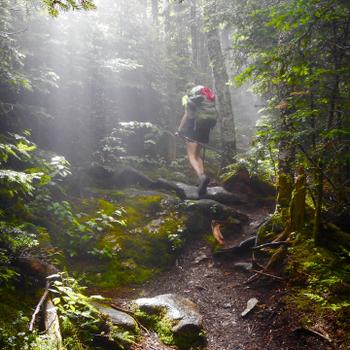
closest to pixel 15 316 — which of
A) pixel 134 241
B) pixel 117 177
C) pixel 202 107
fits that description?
pixel 134 241

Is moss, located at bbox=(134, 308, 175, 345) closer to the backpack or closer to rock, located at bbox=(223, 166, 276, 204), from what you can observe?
rock, located at bbox=(223, 166, 276, 204)

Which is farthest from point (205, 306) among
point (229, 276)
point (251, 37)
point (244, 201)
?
point (251, 37)

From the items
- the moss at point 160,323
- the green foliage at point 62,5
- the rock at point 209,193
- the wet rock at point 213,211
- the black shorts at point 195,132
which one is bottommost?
the moss at point 160,323

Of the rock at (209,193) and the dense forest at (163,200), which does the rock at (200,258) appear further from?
the rock at (209,193)

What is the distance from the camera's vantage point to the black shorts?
1105cm

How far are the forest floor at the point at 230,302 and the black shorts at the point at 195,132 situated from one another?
3.93 meters

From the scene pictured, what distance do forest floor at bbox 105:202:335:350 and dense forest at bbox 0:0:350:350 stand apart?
0.03 m

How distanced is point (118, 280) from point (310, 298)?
3505 millimetres

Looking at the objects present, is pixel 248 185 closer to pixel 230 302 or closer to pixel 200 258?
pixel 200 258

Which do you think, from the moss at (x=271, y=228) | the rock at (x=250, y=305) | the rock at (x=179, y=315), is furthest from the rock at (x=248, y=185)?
the rock at (x=179, y=315)

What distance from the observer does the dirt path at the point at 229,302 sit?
15.4 ft

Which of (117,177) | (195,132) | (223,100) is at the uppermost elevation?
(223,100)

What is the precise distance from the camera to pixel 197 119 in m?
10.8

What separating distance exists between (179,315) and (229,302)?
1.23 meters
